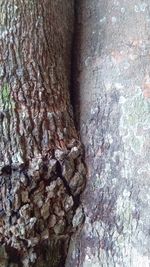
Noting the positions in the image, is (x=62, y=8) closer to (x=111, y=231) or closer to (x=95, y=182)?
(x=95, y=182)

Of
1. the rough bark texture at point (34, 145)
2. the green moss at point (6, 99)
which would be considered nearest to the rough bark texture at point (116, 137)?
the rough bark texture at point (34, 145)

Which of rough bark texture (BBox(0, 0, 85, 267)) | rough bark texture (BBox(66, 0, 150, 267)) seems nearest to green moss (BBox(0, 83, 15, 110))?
rough bark texture (BBox(0, 0, 85, 267))

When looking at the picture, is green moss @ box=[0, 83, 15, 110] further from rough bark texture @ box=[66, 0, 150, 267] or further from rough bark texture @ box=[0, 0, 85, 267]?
rough bark texture @ box=[66, 0, 150, 267]

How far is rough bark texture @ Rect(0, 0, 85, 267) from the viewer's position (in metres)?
1.15

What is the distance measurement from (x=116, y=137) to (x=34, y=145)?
0.65 feet

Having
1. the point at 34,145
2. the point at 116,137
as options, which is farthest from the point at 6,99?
the point at 116,137

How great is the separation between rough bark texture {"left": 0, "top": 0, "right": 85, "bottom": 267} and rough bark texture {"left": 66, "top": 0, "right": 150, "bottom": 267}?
0.04 metres

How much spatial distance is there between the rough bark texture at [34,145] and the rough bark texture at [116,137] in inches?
1.7

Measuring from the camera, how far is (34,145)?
46.4 inches

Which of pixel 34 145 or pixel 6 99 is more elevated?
pixel 6 99

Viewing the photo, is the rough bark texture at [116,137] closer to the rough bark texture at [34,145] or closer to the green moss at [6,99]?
Answer: the rough bark texture at [34,145]

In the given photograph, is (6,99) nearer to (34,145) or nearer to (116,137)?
(34,145)

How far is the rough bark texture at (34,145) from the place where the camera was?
1152 millimetres

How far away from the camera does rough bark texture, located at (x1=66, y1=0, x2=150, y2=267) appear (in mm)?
1167
